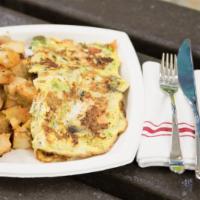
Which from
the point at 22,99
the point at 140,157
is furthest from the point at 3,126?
the point at 140,157

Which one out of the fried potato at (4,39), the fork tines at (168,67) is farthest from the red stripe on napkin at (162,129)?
the fried potato at (4,39)

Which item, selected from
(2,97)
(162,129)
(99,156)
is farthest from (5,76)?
(162,129)

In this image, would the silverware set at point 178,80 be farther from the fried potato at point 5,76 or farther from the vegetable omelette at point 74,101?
the fried potato at point 5,76


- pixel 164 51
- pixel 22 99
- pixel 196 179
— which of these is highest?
pixel 164 51

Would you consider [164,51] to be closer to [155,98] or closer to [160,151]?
[155,98]

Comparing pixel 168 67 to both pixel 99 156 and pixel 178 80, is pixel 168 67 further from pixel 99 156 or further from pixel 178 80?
pixel 99 156

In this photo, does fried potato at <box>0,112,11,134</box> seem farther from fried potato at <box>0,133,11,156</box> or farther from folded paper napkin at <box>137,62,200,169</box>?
folded paper napkin at <box>137,62,200,169</box>

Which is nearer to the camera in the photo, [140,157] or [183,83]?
[140,157]
